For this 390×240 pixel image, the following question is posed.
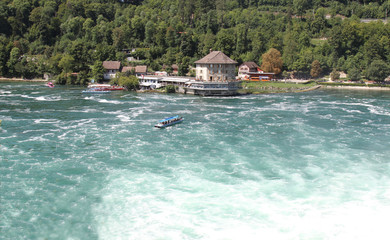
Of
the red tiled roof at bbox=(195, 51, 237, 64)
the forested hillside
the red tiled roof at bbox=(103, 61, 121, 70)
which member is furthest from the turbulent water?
the forested hillside

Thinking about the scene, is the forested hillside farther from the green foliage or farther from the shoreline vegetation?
the green foliage

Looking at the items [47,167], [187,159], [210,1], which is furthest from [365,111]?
[210,1]

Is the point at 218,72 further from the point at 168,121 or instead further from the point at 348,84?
the point at 348,84

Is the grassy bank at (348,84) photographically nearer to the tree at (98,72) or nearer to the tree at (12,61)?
the tree at (98,72)

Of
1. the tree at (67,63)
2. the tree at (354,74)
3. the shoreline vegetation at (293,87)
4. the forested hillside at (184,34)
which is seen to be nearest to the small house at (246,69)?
the forested hillside at (184,34)

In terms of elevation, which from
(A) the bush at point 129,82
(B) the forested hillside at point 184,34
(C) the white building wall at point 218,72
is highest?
(B) the forested hillside at point 184,34

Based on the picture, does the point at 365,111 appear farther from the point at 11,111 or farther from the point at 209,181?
the point at 11,111
